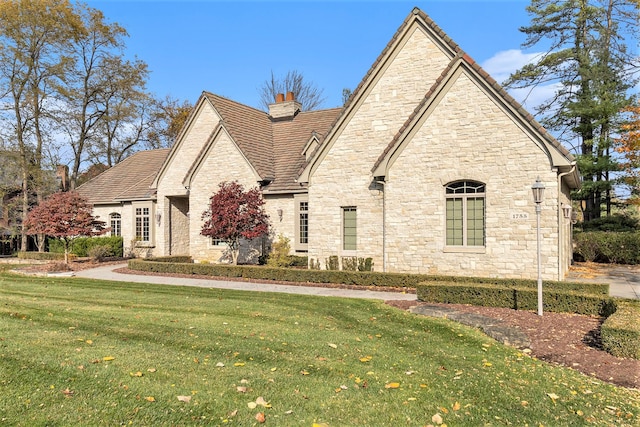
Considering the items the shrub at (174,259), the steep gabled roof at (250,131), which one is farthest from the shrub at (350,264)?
the shrub at (174,259)

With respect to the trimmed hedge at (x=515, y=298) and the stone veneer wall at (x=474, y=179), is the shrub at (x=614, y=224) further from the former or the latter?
the trimmed hedge at (x=515, y=298)

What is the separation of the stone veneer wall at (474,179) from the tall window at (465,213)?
271mm

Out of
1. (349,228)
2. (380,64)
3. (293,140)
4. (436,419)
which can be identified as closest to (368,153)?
(349,228)

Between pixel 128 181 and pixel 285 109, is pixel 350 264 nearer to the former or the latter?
pixel 285 109

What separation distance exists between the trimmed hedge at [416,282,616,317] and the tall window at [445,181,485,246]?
402cm

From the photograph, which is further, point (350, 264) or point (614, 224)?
point (614, 224)

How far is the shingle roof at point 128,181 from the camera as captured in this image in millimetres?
28047

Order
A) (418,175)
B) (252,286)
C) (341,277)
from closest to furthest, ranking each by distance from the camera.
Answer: (252,286), (341,277), (418,175)

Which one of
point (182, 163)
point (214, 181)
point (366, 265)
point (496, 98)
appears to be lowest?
point (366, 265)

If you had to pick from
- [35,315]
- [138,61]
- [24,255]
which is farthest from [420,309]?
[138,61]

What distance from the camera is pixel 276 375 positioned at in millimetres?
5629

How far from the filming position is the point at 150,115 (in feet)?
157

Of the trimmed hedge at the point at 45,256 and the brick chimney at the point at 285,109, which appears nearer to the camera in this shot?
the trimmed hedge at the point at 45,256

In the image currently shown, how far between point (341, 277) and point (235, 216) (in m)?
6.25
